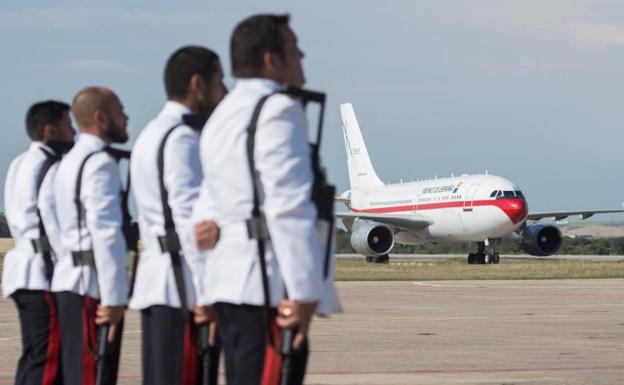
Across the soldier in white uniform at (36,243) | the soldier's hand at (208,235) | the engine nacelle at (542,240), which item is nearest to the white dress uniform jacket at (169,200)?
the soldier's hand at (208,235)

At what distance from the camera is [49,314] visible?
757cm

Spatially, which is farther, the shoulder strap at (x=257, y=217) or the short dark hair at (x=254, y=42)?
the short dark hair at (x=254, y=42)

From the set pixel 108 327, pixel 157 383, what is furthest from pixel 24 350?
pixel 157 383

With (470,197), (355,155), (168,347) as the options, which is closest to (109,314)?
(168,347)

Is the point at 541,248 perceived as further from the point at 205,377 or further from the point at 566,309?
the point at 205,377

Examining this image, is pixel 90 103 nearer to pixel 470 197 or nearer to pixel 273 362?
pixel 273 362

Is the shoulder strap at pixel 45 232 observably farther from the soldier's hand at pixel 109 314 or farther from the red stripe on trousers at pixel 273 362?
the red stripe on trousers at pixel 273 362

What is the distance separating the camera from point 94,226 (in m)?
6.61

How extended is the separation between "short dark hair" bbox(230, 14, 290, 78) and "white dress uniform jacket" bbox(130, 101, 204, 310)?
39.3 inches

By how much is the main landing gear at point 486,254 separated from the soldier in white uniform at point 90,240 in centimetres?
4029

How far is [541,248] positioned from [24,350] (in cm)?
4192

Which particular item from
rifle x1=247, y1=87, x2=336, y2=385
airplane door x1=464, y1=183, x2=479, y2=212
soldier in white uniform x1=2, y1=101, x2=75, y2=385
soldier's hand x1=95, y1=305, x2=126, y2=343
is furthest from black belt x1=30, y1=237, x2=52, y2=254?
airplane door x1=464, y1=183, x2=479, y2=212

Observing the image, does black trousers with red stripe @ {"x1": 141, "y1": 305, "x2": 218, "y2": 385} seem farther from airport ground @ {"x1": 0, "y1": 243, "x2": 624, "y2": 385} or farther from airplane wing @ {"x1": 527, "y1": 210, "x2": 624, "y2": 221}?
airplane wing @ {"x1": 527, "y1": 210, "x2": 624, "y2": 221}

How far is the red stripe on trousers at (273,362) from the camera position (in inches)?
196
